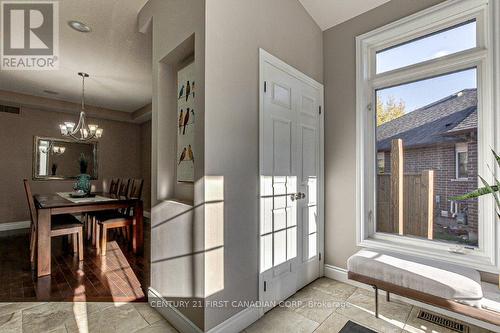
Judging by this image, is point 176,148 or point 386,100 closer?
point 176,148

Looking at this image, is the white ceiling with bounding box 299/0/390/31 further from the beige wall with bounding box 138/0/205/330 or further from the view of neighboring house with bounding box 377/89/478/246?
the beige wall with bounding box 138/0/205/330

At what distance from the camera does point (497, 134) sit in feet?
6.08

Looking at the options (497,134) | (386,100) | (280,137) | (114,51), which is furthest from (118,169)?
(497,134)

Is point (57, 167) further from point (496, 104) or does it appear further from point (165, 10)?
point (496, 104)

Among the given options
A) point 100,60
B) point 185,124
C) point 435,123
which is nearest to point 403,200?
point 435,123

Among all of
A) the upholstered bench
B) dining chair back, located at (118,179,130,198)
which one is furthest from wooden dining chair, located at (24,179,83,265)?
the upholstered bench

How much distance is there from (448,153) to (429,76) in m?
0.74

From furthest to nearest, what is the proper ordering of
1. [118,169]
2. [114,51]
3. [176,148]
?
1. [118,169]
2. [114,51]
3. [176,148]

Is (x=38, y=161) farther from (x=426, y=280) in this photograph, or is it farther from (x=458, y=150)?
(x=458, y=150)

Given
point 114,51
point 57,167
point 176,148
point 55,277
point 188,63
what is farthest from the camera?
point 57,167

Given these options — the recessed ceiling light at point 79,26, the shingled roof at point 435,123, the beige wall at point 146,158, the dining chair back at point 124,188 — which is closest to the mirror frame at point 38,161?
the beige wall at point 146,158

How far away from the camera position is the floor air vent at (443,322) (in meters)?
1.85

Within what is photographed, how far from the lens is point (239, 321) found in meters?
1.83

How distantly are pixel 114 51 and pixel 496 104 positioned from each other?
13.2ft
